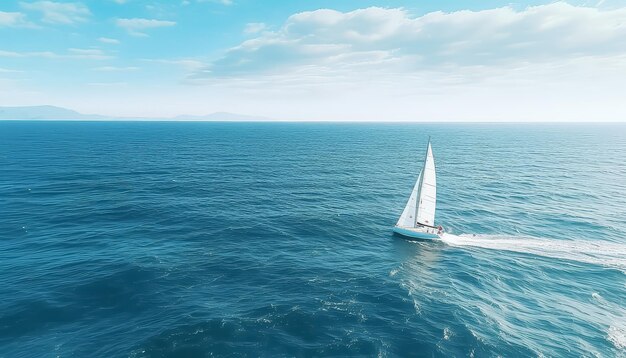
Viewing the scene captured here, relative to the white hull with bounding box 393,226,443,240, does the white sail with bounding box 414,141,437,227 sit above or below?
above

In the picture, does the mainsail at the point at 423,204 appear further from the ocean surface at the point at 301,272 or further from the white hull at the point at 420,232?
the ocean surface at the point at 301,272

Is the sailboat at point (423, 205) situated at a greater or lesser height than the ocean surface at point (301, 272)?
greater

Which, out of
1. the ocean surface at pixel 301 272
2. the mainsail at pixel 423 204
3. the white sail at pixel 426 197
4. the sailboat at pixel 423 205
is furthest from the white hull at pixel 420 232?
the white sail at pixel 426 197

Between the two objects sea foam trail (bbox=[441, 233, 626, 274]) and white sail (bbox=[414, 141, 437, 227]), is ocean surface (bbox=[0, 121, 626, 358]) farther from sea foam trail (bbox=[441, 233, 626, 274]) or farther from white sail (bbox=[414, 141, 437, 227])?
white sail (bbox=[414, 141, 437, 227])

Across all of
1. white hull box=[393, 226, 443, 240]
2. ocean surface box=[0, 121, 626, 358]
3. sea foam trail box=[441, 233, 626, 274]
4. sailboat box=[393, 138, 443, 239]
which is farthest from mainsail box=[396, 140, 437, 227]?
sea foam trail box=[441, 233, 626, 274]

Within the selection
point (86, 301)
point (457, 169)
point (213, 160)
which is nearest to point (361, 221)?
point (86, 301)

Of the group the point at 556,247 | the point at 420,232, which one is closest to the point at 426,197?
the point at 420,232

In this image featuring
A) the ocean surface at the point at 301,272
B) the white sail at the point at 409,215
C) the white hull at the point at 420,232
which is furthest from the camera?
the white sail at the point at 409,215
